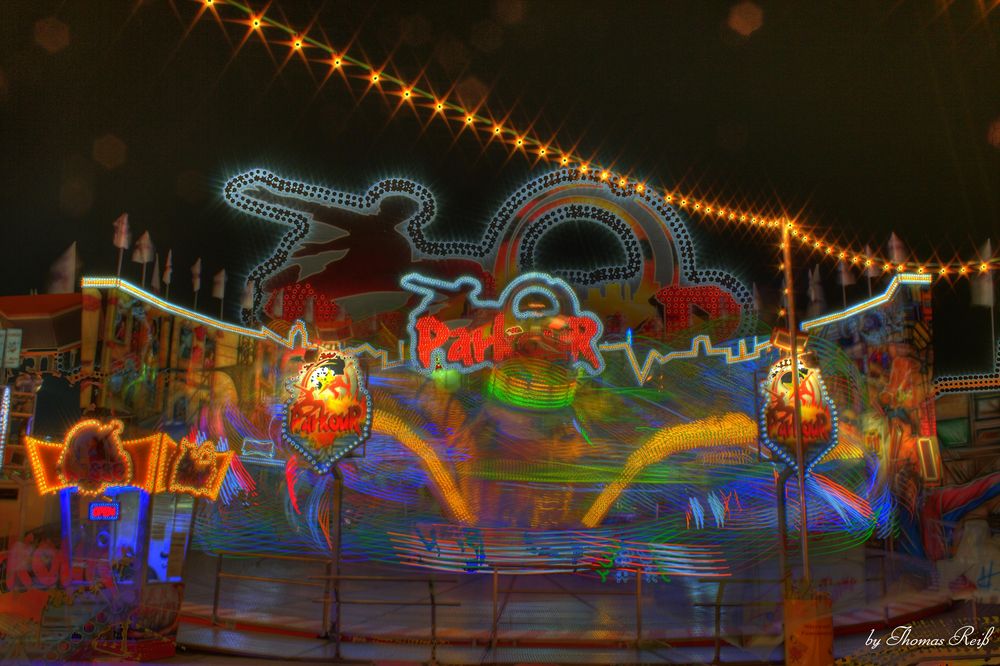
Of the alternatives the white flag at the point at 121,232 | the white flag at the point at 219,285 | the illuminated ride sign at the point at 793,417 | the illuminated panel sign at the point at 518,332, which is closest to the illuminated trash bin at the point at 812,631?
the illuminated ride sign at the point at 793,417

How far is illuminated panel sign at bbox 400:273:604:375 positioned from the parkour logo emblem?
5.71 meters

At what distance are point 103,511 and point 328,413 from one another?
10.8m

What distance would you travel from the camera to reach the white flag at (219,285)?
33.7m

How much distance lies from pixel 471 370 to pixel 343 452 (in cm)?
605

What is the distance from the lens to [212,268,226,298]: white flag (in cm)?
3366

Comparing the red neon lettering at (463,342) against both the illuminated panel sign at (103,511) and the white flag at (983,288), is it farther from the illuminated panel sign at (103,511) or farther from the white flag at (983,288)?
the white flag at (983,288)

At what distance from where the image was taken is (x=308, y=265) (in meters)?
21.2

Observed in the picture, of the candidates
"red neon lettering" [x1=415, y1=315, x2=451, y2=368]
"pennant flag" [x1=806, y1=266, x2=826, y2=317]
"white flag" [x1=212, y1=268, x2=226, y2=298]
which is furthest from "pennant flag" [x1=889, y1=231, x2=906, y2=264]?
"white flag" [x1=212, y1=268, x2=226, y2=298]

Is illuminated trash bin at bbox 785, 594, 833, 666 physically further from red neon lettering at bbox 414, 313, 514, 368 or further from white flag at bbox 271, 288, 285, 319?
white flag at bbox 271, 288, 285, 319

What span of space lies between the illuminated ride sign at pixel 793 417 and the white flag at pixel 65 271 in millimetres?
23581

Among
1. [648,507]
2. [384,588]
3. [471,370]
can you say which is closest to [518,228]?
[471,370]

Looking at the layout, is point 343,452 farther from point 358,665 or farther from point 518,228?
point 518,228

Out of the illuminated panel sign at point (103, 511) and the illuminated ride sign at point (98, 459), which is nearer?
the illuminated ride sign at point (98, 459)

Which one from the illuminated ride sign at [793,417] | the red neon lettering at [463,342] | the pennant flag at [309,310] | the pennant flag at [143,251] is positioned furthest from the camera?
the pennant flag at [143,251]
